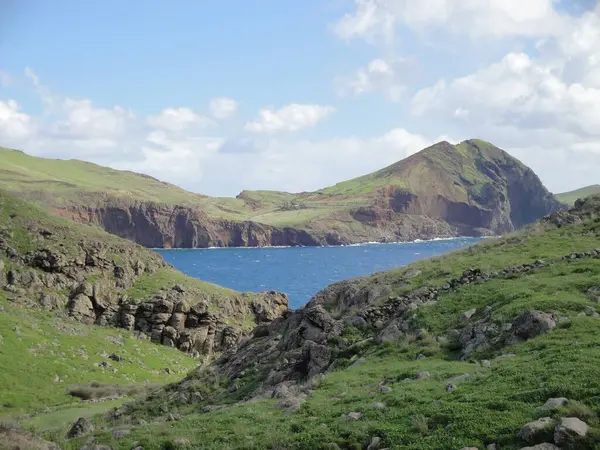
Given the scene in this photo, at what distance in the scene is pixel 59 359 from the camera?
49688 mm

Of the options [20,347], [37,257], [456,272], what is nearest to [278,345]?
[456,272]

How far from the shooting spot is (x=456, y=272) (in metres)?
29.0

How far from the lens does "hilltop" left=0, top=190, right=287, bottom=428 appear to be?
46.8 meters

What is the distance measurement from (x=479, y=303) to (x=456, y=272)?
18.9 ft

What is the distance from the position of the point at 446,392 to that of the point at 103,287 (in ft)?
214

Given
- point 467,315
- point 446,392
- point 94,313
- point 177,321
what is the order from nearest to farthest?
point 446,392 < point 467,315 < point 94,313 < point 177,321

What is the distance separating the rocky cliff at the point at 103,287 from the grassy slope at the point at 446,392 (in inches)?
1991

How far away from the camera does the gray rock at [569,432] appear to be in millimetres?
10055

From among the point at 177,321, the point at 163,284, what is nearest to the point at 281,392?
the point at 177,321

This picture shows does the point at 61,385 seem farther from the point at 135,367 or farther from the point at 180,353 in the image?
the point at 180,353

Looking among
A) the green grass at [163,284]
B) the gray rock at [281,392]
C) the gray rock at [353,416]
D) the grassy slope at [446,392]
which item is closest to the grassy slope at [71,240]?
the green grass at [163,284]

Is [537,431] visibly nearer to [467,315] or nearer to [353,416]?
[353,416]

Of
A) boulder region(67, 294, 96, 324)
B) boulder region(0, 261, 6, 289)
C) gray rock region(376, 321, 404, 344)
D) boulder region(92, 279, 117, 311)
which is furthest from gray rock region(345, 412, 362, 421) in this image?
boulder region(92, 279, 117, 311)

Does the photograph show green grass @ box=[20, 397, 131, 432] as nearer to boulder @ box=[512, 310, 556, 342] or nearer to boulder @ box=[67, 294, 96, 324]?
boulder @ box=[512, 310, 556, 342]
